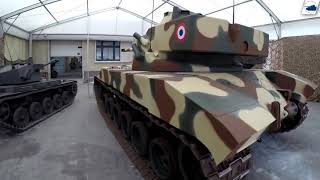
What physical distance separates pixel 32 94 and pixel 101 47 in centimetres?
1463

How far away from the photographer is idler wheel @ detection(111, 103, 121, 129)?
21.8ft

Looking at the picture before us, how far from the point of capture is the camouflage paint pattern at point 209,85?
270cm

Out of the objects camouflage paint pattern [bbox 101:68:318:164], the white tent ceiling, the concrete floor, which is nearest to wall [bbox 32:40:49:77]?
the white tent ceiling

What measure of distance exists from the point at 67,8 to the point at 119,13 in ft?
13.9

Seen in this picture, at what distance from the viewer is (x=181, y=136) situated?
3.23 m

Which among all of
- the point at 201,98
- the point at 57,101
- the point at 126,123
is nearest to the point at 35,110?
the point at 57,101

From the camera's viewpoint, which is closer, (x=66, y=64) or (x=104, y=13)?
(x=104, y=13)

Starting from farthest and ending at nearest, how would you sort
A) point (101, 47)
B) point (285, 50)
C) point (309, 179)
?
point (101, 47) < point (285, 50) < point (309, 179)

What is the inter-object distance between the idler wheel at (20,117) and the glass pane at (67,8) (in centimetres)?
923

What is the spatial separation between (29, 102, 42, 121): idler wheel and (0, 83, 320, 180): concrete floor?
16.4 inches

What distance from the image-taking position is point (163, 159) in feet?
13.8

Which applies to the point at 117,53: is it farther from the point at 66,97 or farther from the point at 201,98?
the point at 201,98

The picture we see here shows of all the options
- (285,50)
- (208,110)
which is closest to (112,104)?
(208,110)

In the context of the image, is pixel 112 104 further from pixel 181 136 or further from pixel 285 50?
pixel 285 50
